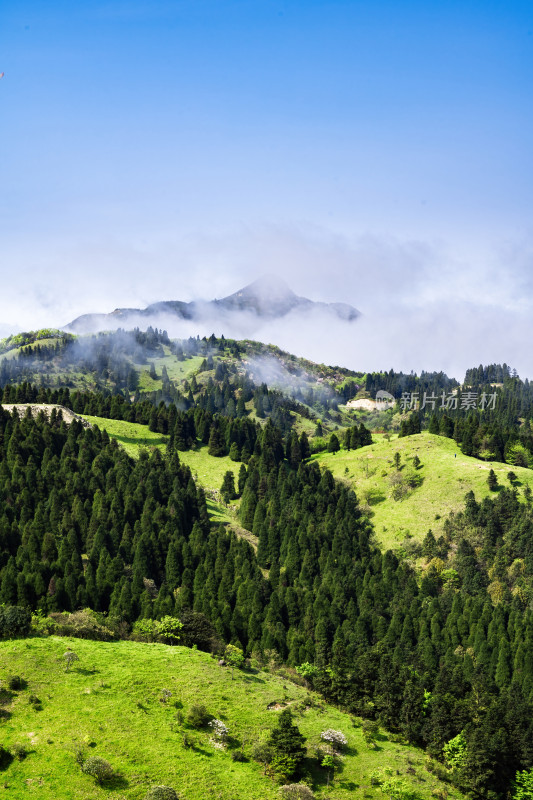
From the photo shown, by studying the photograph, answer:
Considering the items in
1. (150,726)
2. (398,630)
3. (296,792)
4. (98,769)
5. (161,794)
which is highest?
(98,769)

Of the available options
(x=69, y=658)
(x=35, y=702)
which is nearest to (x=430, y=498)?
(x=69, y=658)

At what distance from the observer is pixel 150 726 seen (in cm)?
7731

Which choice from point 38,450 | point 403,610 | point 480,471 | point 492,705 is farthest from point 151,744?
point 480,471

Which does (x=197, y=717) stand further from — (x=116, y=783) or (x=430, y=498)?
(x=430, y=498)

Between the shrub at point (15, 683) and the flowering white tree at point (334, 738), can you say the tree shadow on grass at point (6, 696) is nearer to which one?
the shrub at point (15, 683)

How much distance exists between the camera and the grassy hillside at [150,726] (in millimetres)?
67562

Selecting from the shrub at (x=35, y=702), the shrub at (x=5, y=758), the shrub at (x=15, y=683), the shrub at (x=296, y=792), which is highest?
the shrub at (x=15, y=683)

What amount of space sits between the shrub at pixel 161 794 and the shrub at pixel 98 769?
472cm

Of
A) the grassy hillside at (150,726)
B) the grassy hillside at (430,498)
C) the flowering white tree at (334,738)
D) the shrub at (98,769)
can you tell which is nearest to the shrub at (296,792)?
the grassy hillside at (150,726)

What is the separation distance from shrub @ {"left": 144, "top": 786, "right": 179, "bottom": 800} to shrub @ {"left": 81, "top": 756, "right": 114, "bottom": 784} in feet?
15.5

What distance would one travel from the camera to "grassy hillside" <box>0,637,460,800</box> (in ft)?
222

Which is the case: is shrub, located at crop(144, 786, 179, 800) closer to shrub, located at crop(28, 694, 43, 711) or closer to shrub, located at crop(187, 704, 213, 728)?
shrub, located at crop(187, 704, 213, 728)

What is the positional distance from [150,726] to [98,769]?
1199 cm

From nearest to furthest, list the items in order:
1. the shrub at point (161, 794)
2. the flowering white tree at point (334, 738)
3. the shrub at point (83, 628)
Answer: the shrub at point (161, 794), the flowering white tree at point (334, 738), the shrub at point (83, 628)
